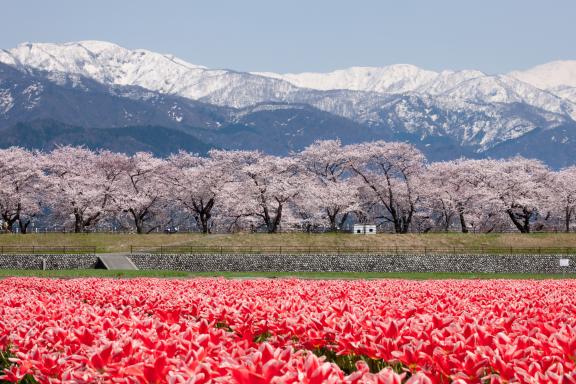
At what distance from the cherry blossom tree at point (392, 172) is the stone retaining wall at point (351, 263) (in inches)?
1169

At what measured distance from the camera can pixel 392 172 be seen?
281 feet

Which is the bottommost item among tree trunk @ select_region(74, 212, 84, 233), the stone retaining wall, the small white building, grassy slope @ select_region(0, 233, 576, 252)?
the stone retaining wall

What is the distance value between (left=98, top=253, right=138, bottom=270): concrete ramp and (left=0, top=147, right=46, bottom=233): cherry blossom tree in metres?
32.0

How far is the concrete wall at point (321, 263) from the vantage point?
51312 mm

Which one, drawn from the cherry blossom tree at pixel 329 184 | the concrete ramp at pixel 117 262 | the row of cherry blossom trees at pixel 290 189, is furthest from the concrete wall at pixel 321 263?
the cherry blossom tree at pixel 329 184

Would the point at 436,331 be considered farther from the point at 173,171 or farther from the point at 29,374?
the point at 173,171

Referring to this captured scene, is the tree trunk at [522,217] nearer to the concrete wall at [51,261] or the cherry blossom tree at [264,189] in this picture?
the cherry blossom tree at [264,189]

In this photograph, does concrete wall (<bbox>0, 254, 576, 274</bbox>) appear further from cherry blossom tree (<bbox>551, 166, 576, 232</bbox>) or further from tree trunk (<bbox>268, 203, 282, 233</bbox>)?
cherry blossom tree (<bbox>551, 166, 576, 232</bbox>)

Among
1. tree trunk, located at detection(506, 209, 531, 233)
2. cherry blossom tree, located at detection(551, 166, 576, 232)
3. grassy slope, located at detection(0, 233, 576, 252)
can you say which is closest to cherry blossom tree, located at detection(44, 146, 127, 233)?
grassy slope, located at detection(0, 233, 576, 252)

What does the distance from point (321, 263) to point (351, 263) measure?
2.21 metres

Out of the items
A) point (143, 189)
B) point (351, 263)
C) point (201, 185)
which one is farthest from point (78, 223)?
point (351, 263)

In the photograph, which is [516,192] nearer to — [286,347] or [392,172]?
[392,172]

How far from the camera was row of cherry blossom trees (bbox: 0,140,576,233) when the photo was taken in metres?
81.4

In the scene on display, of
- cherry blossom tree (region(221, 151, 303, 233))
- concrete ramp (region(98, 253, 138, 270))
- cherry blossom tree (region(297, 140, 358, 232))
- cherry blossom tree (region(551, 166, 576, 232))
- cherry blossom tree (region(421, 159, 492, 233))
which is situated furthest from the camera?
cherry blossom tree (region(551, 166, 576, 232))
